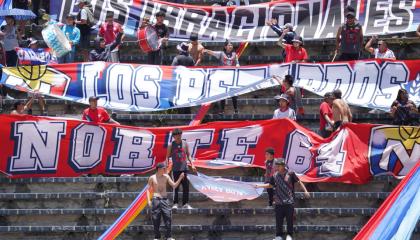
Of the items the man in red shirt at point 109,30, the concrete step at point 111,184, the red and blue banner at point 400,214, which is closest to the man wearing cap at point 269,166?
the concrete step at point 111,184

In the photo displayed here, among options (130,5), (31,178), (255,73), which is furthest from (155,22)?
(31,178)

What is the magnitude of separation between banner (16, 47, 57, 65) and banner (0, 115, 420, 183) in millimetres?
3107

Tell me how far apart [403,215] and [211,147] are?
801 centimetres

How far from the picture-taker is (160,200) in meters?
21.8

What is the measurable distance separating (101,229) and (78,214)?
0.87m

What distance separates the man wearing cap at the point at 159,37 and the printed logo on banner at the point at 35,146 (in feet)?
12.2

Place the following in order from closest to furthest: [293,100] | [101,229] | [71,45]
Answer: [101,229], [293,100], [71,45]

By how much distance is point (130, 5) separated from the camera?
2936 centimetres

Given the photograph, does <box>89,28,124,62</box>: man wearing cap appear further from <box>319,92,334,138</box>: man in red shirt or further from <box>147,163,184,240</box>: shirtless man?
<box>147,163,184,240</box>: shirtless man

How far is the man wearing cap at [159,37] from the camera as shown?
27375 mm

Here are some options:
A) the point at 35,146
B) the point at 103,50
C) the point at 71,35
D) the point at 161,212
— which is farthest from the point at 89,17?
the point at 161,212

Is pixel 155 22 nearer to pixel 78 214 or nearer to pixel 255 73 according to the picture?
pixel 255 73

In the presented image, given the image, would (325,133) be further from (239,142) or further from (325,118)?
(239,142)

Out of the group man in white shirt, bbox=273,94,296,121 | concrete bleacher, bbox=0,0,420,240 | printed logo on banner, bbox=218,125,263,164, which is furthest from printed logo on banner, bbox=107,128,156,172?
→ man in white shirt, bbox=273,94,296,121
